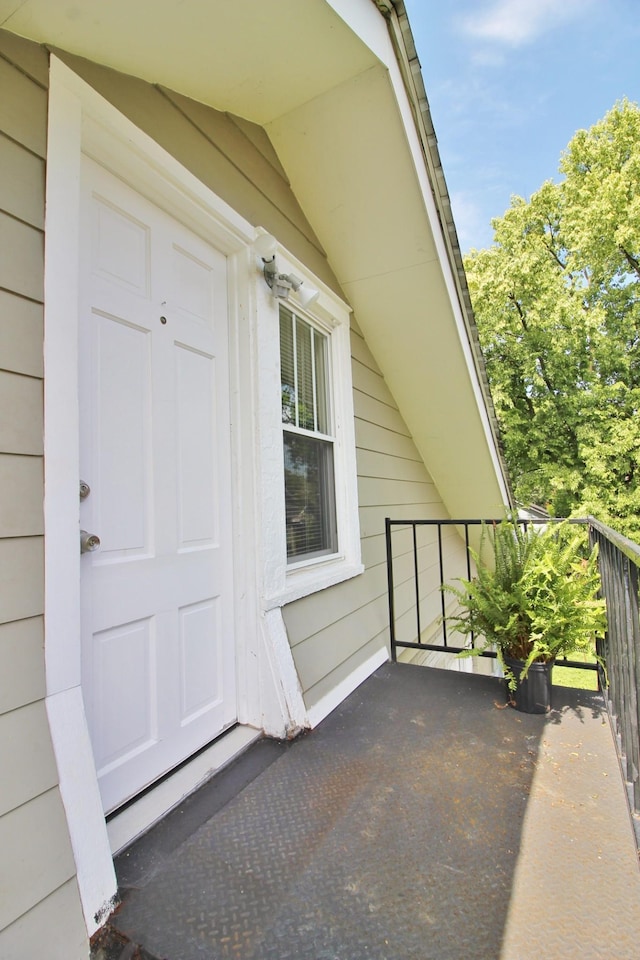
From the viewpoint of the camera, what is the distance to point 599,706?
2.07 metres

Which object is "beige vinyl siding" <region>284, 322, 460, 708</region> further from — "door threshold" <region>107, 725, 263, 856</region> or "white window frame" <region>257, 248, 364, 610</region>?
"door threshold" <region>107, 725, 263, 856</region>

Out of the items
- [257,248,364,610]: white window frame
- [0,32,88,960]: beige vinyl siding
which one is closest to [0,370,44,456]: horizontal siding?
[0,32,88,960]: beige vinyl siding

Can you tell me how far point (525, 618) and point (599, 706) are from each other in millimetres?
529

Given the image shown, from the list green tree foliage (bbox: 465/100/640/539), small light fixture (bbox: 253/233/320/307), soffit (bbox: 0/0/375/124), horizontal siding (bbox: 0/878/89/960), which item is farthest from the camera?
green tree foliage (bbox: 465/100/640/539)

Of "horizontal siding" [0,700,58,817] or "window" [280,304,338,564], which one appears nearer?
"horizontal siding" [0,700,58,817]

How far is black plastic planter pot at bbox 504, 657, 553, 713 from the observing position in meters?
2.01

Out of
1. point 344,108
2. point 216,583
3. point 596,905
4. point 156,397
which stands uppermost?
point 344,108

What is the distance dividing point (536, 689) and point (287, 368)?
6.38ft

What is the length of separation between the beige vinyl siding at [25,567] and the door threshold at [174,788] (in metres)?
0.30

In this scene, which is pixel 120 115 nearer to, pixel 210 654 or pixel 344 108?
pixel 344 108

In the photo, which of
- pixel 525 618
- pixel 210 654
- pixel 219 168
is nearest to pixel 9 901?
pixel 210 654

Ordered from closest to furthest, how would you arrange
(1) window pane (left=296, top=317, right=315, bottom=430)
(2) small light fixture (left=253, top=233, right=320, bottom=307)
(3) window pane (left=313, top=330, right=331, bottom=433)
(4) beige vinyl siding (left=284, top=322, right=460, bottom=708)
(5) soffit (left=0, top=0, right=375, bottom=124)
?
(5) soffit (left=0, top=0, right=375, bottom=124)
(2) small light fixture (left=253, top=233, right=320, bottom=307)
(4) beige vinyl siding (left=284, top=322, right=460, bottom=708)
(1) window pane (left=296, top=317, right=315, bottom=430)
(3) window pane (left=313, top=330, right=331, bottom=433)

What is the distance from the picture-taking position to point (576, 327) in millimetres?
11016

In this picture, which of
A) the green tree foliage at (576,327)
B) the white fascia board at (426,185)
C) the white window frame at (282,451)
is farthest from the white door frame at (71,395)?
the green tree foliage at (576,327)
